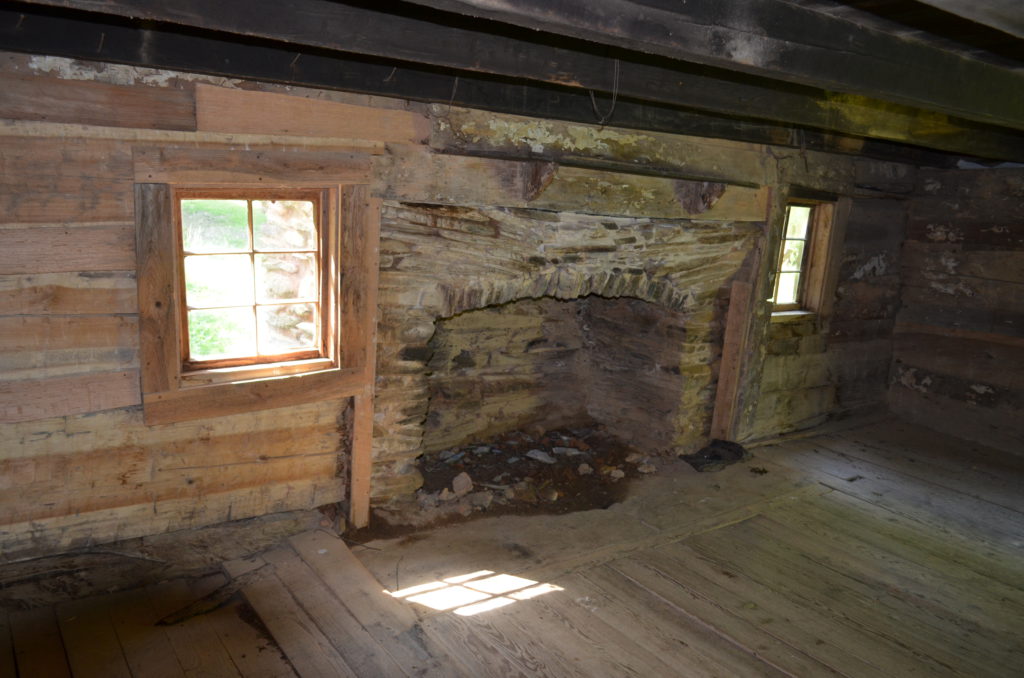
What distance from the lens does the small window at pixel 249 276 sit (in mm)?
2820

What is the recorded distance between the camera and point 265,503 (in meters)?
3.20

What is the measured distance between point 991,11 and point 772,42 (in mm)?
477

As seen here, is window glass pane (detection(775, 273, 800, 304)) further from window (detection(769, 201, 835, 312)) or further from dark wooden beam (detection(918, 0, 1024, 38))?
dark wooden beam (detection(918, 0, 1024, 38))

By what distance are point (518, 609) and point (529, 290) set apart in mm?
1608

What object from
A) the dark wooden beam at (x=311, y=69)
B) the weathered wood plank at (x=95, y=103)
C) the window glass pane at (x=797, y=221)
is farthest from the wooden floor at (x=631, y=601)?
the dark wooden beam at (x=311, y=69)

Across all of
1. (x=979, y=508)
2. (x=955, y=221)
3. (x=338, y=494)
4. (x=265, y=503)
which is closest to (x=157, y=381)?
(x=265, y=503)

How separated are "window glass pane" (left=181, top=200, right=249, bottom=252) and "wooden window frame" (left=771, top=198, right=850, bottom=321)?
3.65 m

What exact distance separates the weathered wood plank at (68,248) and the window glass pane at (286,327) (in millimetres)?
593

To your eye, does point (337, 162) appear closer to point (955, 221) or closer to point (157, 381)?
point (157, 381)

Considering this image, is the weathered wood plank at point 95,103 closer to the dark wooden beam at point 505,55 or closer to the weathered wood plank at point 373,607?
the dark wooden beam at point 505,55

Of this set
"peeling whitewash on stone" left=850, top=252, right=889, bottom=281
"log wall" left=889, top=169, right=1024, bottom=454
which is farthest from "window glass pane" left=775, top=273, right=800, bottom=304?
"log wall" left=889, top=169, right=1024, bottom=454

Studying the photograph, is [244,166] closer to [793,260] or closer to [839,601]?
[839,601]

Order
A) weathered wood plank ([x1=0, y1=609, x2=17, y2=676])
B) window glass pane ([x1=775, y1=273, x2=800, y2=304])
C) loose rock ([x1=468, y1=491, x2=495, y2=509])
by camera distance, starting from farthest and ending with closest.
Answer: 1. window glass pane ([x1=775, y1=273, x2=800, y2=304])
2. loose rock ([x1=468, y1=491, x2=495, y2=509])
3. weathered wood plank ([x1=0, y1=609, x2=17, y2=676])

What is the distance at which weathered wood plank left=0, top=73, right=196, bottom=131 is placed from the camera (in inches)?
90.7
